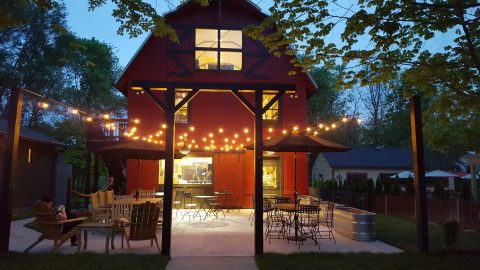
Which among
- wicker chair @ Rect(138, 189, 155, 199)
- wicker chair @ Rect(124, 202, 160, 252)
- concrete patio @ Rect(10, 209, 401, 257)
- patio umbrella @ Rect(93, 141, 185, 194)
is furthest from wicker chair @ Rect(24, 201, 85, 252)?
wicker chair @ Rect(138, 189, 155, 199)

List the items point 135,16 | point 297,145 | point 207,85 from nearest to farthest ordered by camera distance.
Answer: point 135,16, point 207,85, point 297,145

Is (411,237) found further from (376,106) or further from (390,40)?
(376,106)

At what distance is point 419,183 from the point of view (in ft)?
22.8

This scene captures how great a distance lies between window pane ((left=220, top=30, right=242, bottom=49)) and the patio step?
1014 centimetres

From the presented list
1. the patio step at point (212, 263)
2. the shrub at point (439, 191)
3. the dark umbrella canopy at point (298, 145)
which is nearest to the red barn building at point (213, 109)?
the shrub at point (439, 191)

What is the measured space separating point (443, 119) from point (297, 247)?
4.33 m

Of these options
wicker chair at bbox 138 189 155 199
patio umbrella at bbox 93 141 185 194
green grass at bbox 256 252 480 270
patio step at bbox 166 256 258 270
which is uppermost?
patio umbrella at bbox 93 141 185 194

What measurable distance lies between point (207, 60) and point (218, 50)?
0.57 meters

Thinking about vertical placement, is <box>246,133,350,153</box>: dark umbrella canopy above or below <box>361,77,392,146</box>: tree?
below

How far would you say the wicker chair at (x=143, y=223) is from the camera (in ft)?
22.1

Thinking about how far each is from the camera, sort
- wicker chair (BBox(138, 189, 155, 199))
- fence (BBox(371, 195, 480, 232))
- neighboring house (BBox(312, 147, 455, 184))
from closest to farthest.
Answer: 1. fence (BBox(371, 195, 480, 232))
2. wicker chair (BBox(138, 189, 155, 199))
3. neighboring house (BBox(312, 147, 455, 184))

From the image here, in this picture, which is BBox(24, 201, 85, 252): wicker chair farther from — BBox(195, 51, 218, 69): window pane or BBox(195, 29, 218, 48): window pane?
BBox(195, 29, 218, 48): window pane

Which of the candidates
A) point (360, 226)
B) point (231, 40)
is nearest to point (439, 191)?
point (360, 226)

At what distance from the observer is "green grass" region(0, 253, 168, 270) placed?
5621mm
